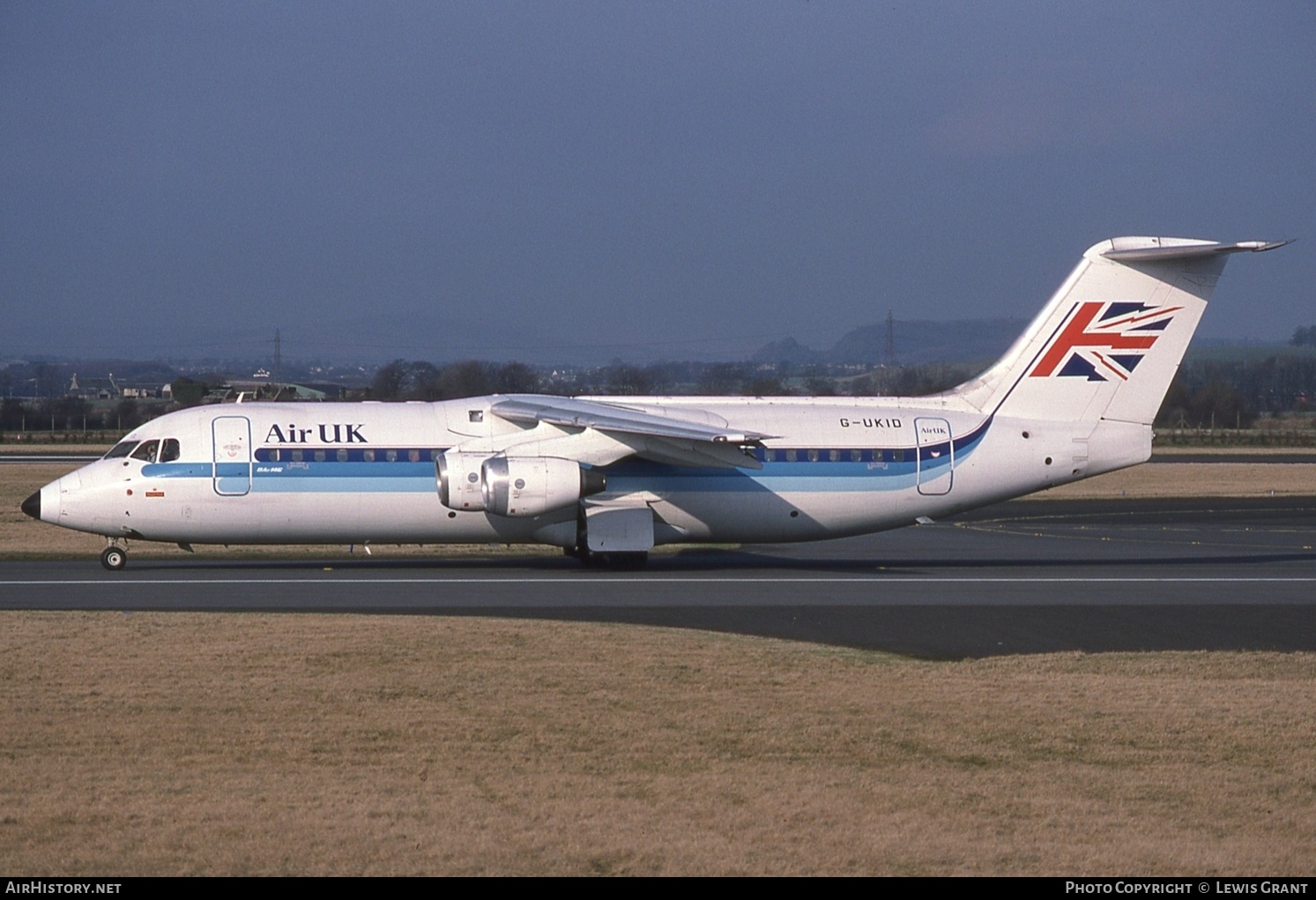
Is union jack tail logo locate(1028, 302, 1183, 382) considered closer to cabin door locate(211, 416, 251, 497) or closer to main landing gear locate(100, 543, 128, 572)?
cabin door locate(211, 416, 251, 497)

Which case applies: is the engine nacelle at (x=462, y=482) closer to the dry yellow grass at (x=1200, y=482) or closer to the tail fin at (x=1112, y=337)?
the tail fin at (x=1112, y=337)

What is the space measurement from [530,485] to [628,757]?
42.0 feet

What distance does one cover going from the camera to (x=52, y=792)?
372 inches

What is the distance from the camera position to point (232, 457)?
23.9 m

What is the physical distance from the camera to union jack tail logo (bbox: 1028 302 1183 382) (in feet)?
85.1

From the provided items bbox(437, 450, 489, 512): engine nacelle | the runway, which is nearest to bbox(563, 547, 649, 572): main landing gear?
the runway

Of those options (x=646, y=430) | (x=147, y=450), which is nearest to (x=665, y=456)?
(x=646, y=430)

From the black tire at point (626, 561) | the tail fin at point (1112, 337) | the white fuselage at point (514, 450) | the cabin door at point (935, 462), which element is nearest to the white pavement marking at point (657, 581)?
the black tire at point (626, 561)

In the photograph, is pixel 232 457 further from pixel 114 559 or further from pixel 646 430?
pixel 646 430

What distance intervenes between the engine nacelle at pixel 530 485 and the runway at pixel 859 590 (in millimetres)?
1214

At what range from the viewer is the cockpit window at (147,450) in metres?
24.0

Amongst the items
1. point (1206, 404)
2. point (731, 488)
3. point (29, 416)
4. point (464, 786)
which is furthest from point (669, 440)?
point (1206, 404)

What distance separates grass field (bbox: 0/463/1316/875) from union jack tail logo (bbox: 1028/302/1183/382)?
1089 cm
